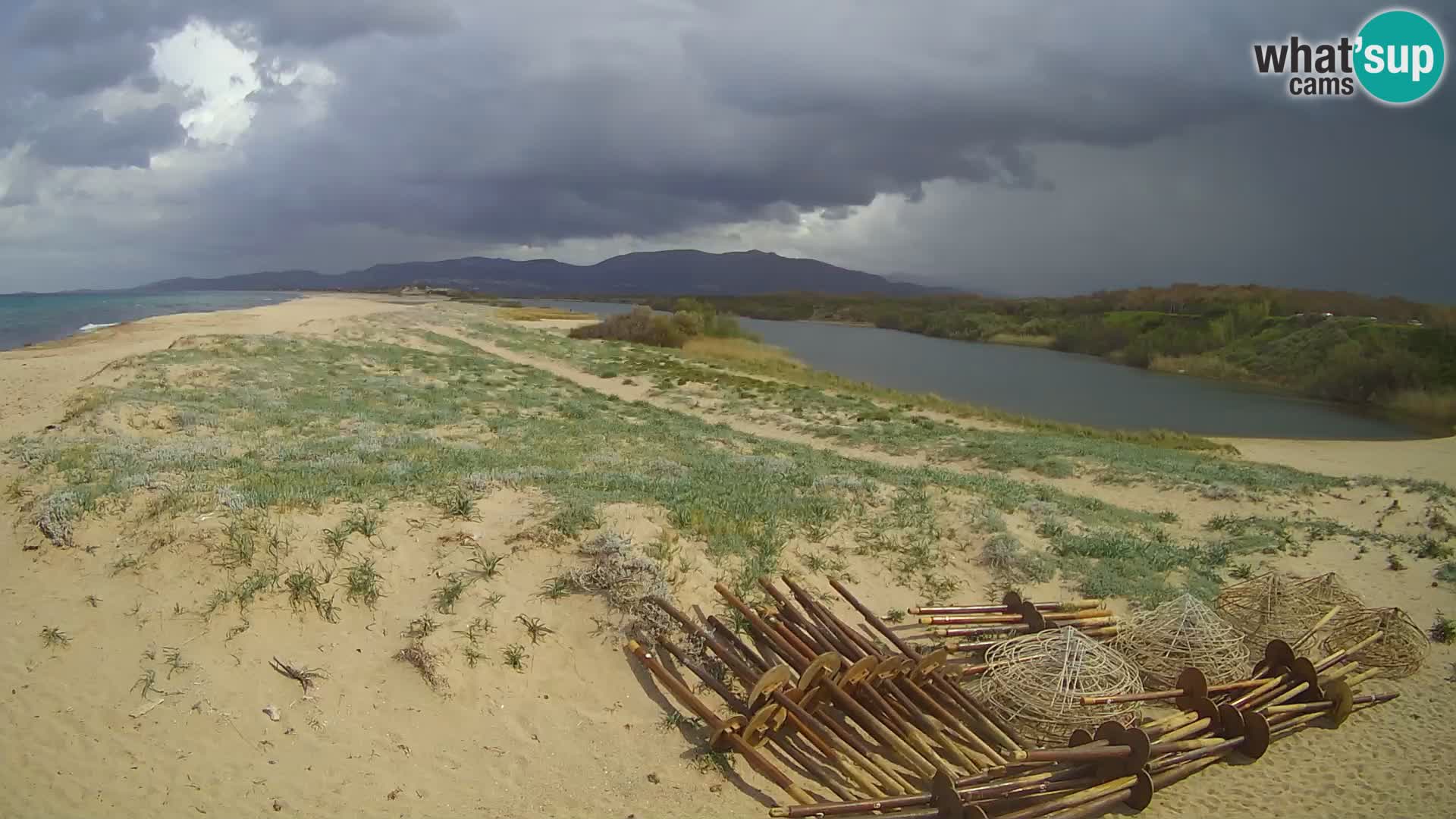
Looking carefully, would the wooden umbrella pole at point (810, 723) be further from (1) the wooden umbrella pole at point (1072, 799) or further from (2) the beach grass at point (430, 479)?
(2) the beach grass at point (430, 479)

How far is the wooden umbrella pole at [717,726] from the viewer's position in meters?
5.29

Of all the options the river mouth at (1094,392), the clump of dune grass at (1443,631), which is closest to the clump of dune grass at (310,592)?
the clump of dune grass at (1443,631)

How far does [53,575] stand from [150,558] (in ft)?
2.81

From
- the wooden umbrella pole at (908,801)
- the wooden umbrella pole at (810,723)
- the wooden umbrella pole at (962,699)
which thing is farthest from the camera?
the wooden umbrella pole at (962,699)

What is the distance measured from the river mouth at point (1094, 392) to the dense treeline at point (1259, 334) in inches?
70.9

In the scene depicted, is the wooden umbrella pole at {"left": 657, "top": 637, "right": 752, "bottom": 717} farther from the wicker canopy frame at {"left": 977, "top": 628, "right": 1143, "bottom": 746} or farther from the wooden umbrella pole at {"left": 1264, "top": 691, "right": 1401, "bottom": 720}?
the wooden umbrella pole at {"left": 1264, "top": 691, "right": 1401, "bottom": 720}

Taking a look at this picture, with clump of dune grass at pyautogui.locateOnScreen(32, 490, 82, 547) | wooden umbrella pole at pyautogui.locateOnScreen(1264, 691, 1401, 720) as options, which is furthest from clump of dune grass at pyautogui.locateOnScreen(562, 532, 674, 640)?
wooden umbrella pole at pyautogui.locateOnScreen(1264, 691, 1401, 720)

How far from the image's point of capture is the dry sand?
509 centimetres

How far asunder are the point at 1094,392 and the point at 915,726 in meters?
41.1

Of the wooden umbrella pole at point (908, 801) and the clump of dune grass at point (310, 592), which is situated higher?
the clump of dune grass at point (310, 592)

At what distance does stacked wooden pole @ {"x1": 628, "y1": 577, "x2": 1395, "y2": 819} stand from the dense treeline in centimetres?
3818

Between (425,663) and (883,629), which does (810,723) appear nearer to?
(883,629)

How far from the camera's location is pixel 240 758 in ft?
17.1

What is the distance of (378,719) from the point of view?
5.69 meters
